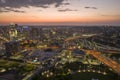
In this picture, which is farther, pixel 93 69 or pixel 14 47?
pixel 14 47

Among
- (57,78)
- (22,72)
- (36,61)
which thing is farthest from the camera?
(36,61)

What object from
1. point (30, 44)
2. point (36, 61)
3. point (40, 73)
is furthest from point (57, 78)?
point (30, 44)

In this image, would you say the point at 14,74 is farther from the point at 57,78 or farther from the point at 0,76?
the point at 57,78

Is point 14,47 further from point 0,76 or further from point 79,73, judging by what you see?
point 79,73

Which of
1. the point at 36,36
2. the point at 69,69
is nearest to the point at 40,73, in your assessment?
the point at 69,69

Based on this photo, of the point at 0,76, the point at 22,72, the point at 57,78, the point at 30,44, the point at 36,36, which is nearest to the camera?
the point at 57,78

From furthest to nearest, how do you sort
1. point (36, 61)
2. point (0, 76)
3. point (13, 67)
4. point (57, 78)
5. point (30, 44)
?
1. point (30, 44)
2. point (36, 61)
3. point (13, 67)
4. point (0, 76)
5. point (57, 78)

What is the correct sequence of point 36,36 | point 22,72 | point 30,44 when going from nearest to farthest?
point 22,72 → point 30,44 → point 36,36

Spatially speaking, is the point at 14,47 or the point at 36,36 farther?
the point at 36,36
